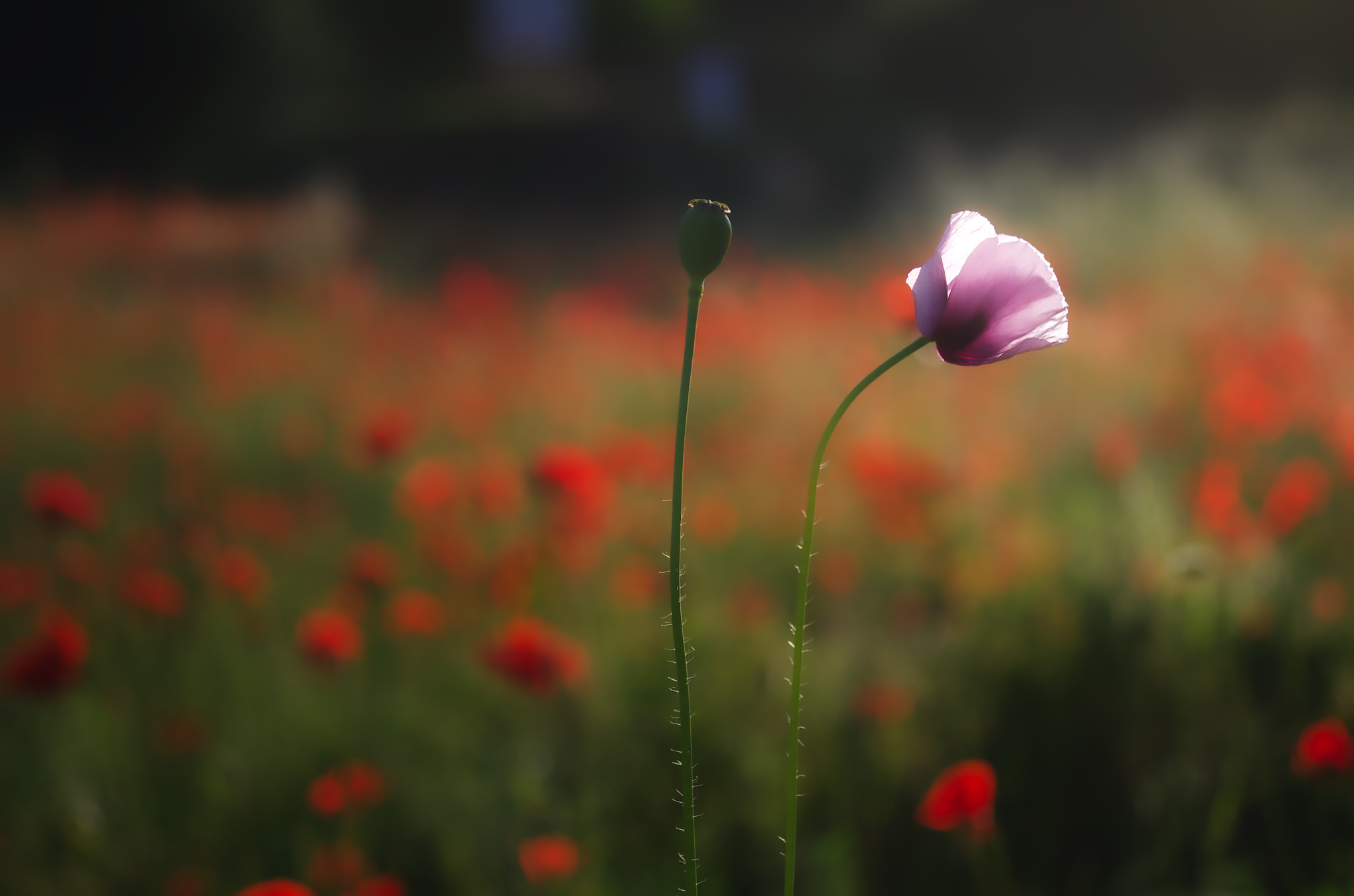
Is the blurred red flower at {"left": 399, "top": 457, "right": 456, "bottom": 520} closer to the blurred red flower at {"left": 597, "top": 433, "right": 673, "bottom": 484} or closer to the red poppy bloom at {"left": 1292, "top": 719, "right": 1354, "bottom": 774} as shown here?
the blurred red flower at {"left": 597, "top": 433, "right": 673, "bottom": 484}

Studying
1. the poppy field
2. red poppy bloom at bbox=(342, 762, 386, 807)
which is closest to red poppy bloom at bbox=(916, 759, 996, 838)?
the poppy field

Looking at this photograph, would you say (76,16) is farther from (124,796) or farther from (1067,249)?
(124,796)

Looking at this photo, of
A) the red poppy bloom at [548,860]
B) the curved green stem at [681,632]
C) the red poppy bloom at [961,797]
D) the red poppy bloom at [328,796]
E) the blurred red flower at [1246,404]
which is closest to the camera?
the curved green stem at [681,632]

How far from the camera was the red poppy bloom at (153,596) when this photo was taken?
1.64m

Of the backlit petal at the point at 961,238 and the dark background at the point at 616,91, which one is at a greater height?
the dark background at the point at 616,91

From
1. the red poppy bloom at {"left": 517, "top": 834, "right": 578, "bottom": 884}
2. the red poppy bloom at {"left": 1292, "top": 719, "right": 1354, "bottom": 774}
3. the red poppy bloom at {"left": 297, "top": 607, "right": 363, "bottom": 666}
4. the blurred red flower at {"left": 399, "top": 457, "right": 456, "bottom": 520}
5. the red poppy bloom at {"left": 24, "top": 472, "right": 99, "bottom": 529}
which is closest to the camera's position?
the red poppy bloom at {"left": 1292, "top": 719, "right": 1354, "bottom": 774}

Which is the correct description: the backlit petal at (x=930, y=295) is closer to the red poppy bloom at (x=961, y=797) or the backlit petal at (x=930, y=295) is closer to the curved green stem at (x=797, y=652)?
the curved green stem at (x=797, y=652)

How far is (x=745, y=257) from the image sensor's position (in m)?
5.10

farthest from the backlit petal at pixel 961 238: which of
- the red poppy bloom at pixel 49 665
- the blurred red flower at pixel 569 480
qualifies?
the red poppy bloom at pixel 49 665

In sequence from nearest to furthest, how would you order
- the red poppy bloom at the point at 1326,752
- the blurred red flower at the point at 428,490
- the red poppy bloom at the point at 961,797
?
the red poppy bloom at the point at 961,797, the red poppy bloom at the point at 1326,752, the blurred red flower at the point at 428,490

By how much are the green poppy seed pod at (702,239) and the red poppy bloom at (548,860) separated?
0.80m

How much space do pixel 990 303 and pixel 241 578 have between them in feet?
5.16

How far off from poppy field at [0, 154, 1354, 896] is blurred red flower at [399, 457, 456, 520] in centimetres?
2

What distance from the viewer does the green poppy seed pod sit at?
507mm
